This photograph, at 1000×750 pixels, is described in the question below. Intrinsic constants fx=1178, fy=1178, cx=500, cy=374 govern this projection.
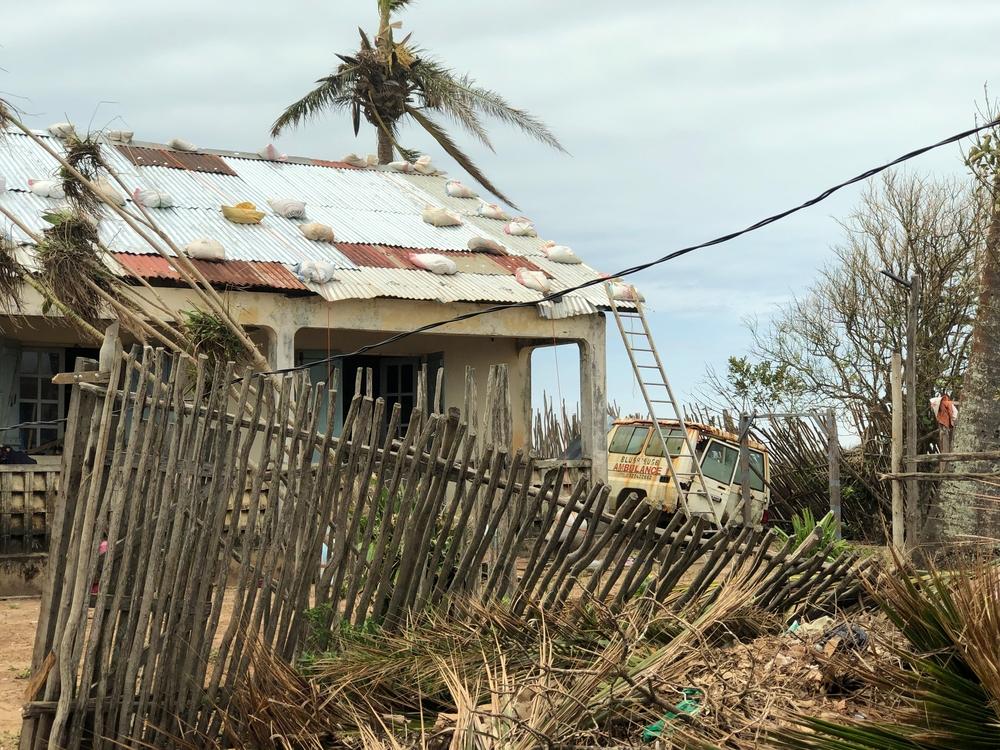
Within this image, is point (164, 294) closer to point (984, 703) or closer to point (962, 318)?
point (984, 703)

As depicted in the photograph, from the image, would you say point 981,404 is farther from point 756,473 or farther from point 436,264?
point 436,264

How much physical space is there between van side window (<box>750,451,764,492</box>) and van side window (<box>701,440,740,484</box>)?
31 cm

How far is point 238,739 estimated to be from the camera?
483 centimetres

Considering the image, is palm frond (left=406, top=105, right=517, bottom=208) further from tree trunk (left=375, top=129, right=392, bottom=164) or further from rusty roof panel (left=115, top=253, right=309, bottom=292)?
rusty roof panel (left=115, top=253, right=309, bottom=292)

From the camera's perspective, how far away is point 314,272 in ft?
42.5

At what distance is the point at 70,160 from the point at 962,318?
14.6m

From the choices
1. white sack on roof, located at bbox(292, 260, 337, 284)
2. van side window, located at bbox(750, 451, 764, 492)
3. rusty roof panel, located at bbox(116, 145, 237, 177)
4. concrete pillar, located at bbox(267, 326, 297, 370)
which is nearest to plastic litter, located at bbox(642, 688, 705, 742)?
concrete pillar, located at bbox(267, 326, 297, 370)

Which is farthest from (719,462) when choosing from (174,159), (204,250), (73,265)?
(73,265)

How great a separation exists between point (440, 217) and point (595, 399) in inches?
139

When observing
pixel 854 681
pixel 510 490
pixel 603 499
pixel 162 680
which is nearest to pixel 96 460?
pixel 162 680

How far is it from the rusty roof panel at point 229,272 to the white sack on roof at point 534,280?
2.85 metres

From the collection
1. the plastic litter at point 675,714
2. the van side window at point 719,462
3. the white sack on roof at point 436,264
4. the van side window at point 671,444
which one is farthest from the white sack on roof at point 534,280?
the plastic litter at point 675,714

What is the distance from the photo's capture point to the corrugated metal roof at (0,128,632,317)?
13.4 metres

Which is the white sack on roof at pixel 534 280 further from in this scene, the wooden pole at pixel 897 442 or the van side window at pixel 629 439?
the wooden pole at pixel 897 442
